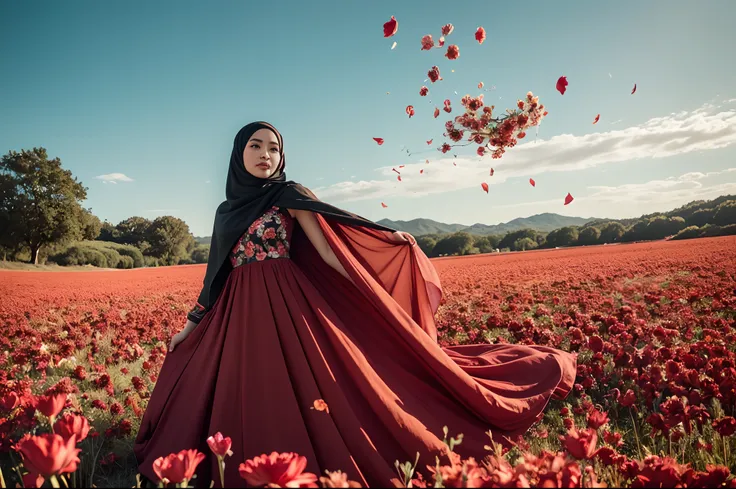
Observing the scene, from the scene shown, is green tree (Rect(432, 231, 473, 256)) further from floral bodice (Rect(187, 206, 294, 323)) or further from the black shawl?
floral bodice (Rect(187, 206, 294, 323))

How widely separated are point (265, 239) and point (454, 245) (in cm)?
4888

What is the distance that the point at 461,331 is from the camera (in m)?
5.55

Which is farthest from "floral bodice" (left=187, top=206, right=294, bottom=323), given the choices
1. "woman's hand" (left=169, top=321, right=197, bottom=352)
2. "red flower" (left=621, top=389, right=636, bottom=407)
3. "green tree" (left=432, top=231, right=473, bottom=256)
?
"green tree" (left=432, top=231, right=473, bottom=256)

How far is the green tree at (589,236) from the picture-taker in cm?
4628

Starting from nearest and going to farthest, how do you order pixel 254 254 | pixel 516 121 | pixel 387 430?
pixel 387 430 → pixel 254 254 → pixel 516 121

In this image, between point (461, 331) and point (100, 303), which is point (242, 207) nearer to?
point (461, 331)

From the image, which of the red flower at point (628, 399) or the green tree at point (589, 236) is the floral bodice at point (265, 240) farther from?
the green tree at point (589, 236)

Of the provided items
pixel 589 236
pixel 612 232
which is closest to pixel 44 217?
pixel 589 236

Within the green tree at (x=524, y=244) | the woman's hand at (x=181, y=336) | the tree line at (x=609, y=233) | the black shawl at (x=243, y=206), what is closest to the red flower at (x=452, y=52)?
the black shawl at (x=243, y=206)

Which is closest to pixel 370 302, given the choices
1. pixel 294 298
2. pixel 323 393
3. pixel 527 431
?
pixel 294 298

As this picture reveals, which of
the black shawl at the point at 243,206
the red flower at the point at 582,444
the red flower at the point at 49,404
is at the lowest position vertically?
the red flower at the point at 582,444

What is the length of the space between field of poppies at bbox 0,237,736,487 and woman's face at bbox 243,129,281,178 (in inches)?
74.6

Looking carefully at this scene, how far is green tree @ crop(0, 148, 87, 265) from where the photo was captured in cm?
1590

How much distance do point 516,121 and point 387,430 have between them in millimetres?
3525
